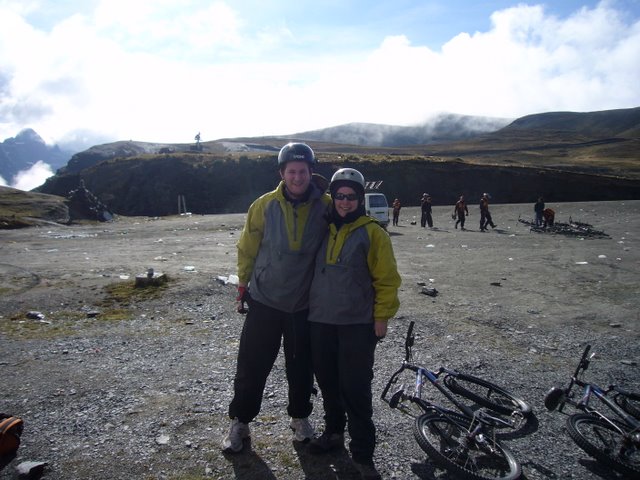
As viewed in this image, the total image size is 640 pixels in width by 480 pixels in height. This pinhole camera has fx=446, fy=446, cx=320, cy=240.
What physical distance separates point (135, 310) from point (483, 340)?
622 cm

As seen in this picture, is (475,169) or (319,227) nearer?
(319,227)

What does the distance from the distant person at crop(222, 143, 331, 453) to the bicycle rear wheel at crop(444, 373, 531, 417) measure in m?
1.77

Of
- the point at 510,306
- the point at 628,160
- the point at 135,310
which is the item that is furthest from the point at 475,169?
the point at 628,160

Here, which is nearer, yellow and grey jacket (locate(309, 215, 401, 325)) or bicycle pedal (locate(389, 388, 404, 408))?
yellow and grey jacket (locate(309, 215, 401, 325))

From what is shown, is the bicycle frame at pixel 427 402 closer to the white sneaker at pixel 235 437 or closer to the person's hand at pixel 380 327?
the person's hand at pixel 380 327

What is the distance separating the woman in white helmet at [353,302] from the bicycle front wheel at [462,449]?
593 mm

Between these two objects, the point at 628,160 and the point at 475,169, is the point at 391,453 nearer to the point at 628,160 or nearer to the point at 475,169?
the point at 475,169

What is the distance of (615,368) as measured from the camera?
6082 millimetres

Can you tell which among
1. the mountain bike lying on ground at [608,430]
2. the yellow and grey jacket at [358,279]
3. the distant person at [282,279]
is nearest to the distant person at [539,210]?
the mountain bike lying on ground at [608,430]

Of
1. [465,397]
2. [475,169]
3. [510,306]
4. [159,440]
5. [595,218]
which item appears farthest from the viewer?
[475,169]

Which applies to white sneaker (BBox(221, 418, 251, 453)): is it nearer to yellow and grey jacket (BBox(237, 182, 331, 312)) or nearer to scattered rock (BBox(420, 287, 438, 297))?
yellow and grey jacket (BBox(237, 182, 331, 312))

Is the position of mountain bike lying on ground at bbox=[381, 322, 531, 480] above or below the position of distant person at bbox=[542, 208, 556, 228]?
above

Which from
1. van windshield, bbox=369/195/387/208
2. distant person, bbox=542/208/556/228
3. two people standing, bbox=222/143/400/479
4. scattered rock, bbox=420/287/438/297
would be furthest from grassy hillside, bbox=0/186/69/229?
distant person, bbox=542/208/556/228

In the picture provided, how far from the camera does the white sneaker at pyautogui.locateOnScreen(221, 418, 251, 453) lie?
3.91 metres
